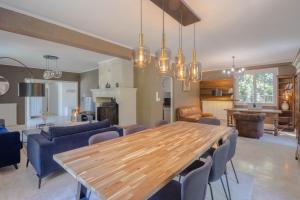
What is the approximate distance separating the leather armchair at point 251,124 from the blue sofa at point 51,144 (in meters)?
4.41

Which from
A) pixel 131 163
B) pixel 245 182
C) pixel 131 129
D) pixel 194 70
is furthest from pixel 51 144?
pixel 245 182

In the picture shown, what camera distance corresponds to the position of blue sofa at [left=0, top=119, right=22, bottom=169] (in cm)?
264

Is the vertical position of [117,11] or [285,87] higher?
[117,11]

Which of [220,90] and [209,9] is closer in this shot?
[209,9]

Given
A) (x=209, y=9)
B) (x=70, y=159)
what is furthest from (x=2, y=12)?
(x=209, y=9)

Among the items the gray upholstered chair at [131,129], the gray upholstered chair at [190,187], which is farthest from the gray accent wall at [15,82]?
the gray upholstered chair at [190,187]

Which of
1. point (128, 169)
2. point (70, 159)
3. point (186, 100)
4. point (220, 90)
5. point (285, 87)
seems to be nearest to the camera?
point (128, 169)

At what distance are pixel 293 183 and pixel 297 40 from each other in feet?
11.1

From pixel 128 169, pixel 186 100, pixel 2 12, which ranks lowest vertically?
pixel 128 169

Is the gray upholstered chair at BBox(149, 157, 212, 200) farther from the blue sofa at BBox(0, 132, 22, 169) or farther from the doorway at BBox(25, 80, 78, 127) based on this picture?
the doorway at BBox(25, 80, 78, 127)

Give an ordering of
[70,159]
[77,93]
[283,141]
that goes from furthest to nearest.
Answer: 1. [77,93]
2. [283,141]
3. [70,159]

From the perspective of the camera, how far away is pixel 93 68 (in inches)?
290

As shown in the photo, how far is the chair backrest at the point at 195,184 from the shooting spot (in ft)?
3.60

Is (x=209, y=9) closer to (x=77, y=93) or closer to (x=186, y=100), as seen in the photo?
(x=186, y=100)
